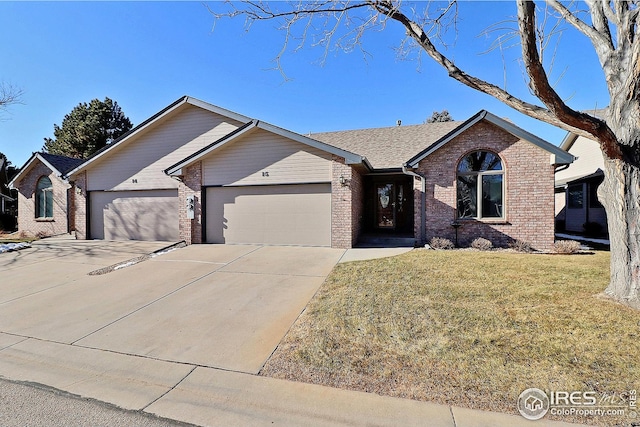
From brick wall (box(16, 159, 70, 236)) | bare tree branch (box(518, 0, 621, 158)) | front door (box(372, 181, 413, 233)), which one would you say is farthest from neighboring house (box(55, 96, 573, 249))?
bare tree branch (box(518, 0, 621, 158))

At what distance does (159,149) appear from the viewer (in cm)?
1266

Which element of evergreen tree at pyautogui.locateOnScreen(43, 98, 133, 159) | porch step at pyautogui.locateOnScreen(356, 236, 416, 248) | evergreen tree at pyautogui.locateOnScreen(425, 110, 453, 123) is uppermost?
evergreen tree at pyautogui.locateOnScreen(425, 110, 453, 123)

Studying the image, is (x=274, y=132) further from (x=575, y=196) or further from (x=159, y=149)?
(x=575, y=196)

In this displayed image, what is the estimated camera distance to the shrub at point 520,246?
29.9ft

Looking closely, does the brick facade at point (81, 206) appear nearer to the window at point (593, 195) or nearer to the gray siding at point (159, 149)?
the gray siding at point (159, 149)

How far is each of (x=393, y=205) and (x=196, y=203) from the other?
29.6ft

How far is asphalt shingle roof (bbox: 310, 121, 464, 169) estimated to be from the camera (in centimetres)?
1317

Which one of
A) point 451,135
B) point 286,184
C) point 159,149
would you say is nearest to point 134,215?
point 159,149

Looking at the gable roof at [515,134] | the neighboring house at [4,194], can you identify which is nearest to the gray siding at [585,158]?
the gable roof at [515,134]

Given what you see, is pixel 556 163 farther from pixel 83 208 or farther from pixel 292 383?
pixel 83 208

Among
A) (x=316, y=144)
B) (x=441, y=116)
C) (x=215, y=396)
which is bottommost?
(x=215, y=396)

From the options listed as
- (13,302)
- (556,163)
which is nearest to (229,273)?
(13,302)

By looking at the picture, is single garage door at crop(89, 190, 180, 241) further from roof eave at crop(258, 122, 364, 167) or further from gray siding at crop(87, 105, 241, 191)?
roof eave at crop(258, 122, 364, 167)

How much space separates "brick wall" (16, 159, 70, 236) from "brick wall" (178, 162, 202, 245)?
355 inches
